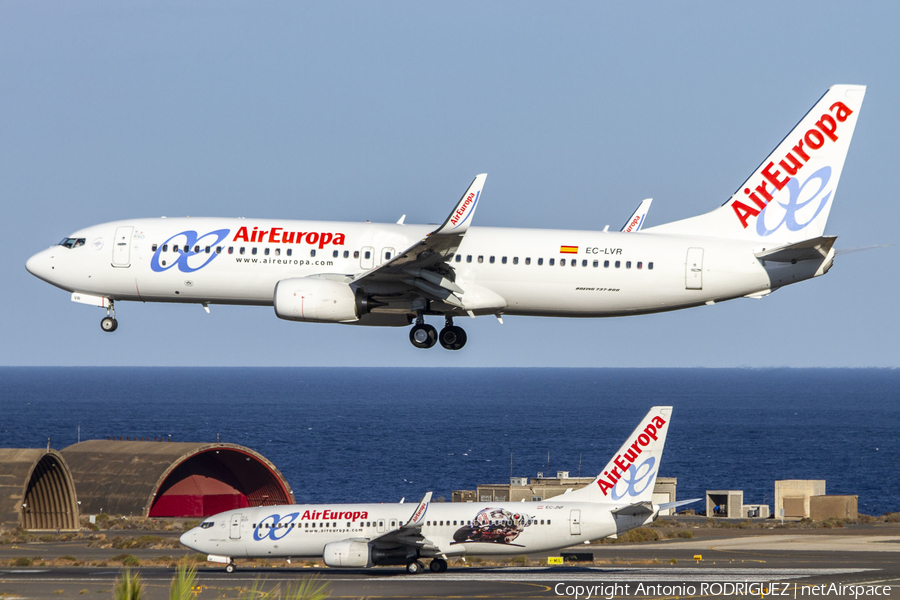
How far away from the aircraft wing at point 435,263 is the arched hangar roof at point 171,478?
177ft

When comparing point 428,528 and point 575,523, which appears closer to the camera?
point 575,523

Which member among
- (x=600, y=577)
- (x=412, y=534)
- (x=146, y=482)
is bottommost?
(x=600, y=577)

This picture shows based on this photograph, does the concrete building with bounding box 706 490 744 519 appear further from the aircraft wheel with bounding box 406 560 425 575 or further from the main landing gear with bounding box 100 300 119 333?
the main landing gear with bounding box 100 300 119 333

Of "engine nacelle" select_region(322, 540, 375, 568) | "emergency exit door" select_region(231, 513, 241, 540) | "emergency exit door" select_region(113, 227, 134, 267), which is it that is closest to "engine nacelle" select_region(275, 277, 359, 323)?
"emergency exit door" select_region(113, 227, 134, 267)

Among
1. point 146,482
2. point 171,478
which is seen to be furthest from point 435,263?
point 171,478

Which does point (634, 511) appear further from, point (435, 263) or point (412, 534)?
point (435, 263)

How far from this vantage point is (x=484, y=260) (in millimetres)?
46781

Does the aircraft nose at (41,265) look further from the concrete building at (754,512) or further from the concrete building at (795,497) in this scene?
the concrete building at (754,512)

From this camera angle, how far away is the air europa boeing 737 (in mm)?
46344

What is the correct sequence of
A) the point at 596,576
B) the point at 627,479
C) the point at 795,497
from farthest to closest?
the point at 795,497
the point at 627,479
the point at 596,576

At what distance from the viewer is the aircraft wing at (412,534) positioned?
5991 cm

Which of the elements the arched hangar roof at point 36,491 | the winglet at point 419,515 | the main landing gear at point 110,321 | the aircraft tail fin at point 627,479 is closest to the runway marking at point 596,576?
the winglet at point 419,515

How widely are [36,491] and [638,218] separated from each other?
189 feet

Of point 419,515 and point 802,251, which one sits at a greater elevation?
point 802,251
